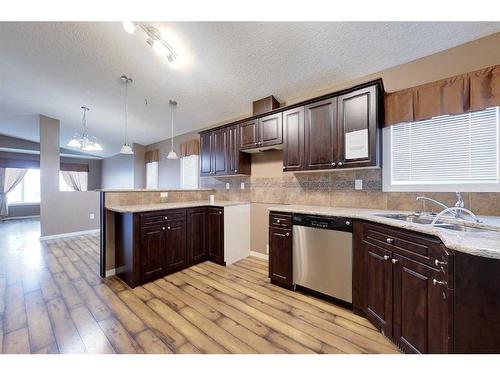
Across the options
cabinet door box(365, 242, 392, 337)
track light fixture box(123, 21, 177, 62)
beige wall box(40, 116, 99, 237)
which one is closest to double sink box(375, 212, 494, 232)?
cabinet door box(365, 242, 392, 337)

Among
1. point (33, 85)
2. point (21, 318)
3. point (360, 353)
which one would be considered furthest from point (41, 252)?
point (360, 353)

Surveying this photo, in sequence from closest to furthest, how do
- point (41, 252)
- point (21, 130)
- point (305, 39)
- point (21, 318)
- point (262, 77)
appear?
point (21, 318)
point (305, 39)
point (262, 77)
point (41, 252)
point (21, 130)

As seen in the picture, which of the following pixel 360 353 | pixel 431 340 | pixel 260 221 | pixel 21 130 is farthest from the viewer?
pixel 21 130

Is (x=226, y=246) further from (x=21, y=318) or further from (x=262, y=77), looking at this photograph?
(x=262, y=77)

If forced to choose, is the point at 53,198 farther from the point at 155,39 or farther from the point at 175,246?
the point at 155,39

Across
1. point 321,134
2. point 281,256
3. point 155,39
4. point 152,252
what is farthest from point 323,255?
point 155,39

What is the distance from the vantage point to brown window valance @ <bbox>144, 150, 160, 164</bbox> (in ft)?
20.0

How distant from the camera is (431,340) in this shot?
3.99ft

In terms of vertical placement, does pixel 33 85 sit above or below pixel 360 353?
above

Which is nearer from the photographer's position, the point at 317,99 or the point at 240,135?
the point at 317,99

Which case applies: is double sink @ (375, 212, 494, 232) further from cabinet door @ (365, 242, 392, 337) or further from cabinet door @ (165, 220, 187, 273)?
cabinet door @ (165, 220, 187, 273)

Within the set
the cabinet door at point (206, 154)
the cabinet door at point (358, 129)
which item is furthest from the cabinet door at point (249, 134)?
the cabinet door at point (358, 129)

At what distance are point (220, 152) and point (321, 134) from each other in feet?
5.84

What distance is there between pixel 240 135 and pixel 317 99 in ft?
4.23
